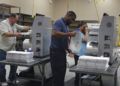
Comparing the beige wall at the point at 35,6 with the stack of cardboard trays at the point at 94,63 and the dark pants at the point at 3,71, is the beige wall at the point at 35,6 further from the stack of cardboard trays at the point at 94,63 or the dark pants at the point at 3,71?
the stack of cardboard trays at the point at 94,63

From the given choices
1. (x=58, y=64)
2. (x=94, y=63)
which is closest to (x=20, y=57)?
(x=58, y=64)

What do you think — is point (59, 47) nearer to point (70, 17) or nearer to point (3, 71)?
point (70, 17)

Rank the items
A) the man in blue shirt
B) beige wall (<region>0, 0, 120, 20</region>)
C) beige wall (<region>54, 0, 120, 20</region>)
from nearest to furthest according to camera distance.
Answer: the man in blue shirt, beige wall (<region>0, 0, 120, 20</region>), beige wall (<region>54, 0, 120, 20</region>)

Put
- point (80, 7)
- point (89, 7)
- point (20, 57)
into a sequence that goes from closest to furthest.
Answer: point (20, 57), point (89, 7), point (80, 7)

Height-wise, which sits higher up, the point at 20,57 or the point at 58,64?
the point at 20,57

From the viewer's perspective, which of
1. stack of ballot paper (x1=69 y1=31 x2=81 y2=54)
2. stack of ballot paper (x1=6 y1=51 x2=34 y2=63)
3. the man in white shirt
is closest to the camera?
stack of ballot paper (x1=6 y1=51 x2=34 y2=63)

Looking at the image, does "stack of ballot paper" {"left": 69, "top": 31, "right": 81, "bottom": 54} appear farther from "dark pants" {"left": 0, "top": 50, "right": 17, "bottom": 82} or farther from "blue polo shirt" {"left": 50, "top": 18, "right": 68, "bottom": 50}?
"dark pants" {"left": 0, "top": 50, "right": 17, "bottom": 82}

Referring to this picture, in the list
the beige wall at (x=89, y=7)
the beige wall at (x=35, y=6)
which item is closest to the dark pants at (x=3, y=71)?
the beige wall at (x=35, y=6)

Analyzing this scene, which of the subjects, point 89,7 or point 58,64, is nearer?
point 58,64

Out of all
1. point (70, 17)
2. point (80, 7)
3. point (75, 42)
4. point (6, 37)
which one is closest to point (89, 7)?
point (80, 7)

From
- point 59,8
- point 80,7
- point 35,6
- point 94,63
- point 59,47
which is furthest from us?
point 59,8

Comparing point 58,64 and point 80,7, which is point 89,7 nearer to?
point 80,7

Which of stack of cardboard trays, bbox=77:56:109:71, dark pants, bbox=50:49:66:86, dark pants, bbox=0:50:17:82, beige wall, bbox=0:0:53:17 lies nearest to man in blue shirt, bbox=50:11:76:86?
dark pants, bbox=50:49:66:86

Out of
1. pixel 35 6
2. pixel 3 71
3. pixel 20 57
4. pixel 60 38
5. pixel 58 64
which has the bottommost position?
pixel 3 71
